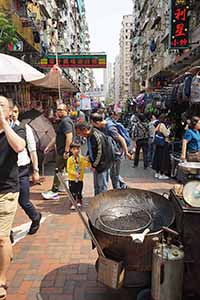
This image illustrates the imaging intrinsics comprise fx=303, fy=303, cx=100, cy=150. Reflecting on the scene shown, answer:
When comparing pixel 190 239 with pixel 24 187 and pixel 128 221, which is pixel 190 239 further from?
pixel 24 187

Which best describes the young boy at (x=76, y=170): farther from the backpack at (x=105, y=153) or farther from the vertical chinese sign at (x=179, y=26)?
the vertical chinese sign at (x=179, y=26)

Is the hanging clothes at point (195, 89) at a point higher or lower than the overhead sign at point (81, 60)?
lower

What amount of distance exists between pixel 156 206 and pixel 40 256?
1778 mm

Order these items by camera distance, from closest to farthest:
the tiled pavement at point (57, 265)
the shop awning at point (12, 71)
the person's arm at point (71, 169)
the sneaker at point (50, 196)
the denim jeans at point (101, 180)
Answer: the tiled pavement at point (57, 265)
the denim jeans at point (101, 180)
the shop awning at point (12, 71)
the person's arm at point (71, 169)
the sneaker at point (50, 196)

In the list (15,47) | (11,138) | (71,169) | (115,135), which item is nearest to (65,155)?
(71,169)

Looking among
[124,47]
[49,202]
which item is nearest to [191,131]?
[49,202]

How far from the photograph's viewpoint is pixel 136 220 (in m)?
2.96

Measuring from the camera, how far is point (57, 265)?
3.71 meters

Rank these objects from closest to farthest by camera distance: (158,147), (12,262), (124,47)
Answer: (12,262), (158,147), (124,47)

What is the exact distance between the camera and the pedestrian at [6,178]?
9.28ft

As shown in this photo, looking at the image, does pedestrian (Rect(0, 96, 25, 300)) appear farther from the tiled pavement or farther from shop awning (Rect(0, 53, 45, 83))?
shop awning (Rect(0, 53, 45, 83))

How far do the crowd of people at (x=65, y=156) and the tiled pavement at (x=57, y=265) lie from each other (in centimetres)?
25

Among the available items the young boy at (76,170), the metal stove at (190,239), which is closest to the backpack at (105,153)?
the young boy at (76,170)

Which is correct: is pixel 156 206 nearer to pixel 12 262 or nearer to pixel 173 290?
pixel 173 290
